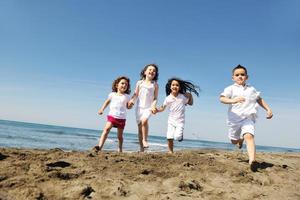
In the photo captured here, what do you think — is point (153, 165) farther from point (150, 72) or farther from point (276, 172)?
point (150, 72)

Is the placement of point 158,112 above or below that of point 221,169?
above

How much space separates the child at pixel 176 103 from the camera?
642 cm

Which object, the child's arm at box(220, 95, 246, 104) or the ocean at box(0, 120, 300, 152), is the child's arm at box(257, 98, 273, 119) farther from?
the ocean at box(0, 120, 300, 152)

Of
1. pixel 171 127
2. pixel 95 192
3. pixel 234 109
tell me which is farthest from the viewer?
pixel 171 127

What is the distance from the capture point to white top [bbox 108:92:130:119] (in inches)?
265

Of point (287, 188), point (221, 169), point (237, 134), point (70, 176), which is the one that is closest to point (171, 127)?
point (237, 134)

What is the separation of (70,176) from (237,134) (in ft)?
11.2

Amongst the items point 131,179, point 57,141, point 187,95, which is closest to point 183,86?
point 187,95

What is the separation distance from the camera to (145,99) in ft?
22.3

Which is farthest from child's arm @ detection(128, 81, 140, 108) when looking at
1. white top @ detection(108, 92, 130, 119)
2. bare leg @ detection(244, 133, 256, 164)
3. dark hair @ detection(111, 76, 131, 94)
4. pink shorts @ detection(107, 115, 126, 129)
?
bare leg @ detection(244, 133, 256, 164)

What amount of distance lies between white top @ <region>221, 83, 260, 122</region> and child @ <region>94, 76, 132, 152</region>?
238 centimetres

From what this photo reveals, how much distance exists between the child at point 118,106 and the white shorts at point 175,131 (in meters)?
1.10

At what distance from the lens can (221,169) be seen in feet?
14.6

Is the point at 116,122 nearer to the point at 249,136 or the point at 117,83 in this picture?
the point at 117,83
